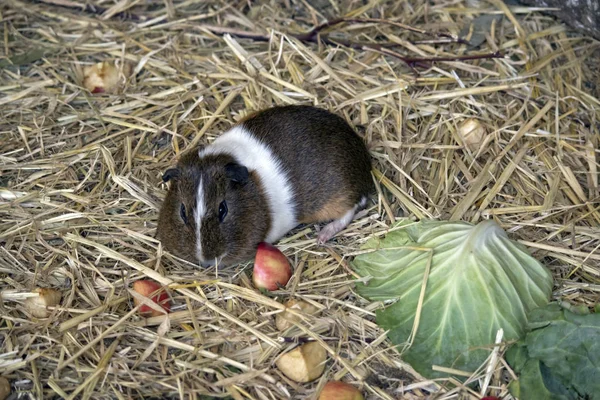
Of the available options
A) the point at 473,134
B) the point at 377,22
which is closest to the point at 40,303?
the point at 473,134

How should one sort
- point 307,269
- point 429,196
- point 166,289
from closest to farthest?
point 166,289 < point 307,269 < point 429,196

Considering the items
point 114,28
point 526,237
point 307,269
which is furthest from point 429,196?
point 114,28

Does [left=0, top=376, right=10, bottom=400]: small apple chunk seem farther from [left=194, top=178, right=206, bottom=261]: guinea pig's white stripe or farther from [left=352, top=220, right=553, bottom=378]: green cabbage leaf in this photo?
[left=352, top=220, right=553, bottom=378]: green cabbage leaf

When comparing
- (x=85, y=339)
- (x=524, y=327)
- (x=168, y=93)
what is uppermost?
(x=168, y=93)

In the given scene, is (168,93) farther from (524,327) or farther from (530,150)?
(524,327)

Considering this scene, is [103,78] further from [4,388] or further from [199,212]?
[4,388]

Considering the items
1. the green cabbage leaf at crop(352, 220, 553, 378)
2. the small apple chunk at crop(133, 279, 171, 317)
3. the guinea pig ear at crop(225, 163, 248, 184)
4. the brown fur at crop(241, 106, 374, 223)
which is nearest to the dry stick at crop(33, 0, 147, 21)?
the brown fur at crop(241, 106, 374, 223)

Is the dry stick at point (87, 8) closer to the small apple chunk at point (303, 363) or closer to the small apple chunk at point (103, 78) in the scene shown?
the small apple chunk at point (103, 78)
